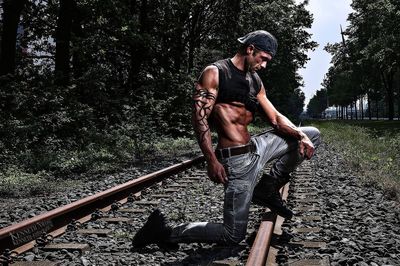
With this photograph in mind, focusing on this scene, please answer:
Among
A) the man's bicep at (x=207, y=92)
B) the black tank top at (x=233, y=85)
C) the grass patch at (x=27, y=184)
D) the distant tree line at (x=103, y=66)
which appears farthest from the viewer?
the distant tree line at (x=103, y=66)

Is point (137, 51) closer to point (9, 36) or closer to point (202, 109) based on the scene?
point (9, 36)

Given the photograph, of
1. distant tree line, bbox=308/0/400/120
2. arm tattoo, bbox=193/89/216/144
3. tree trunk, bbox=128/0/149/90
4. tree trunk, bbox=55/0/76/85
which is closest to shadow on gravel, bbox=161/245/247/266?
arm tattoo, bbox=193/89/216/144

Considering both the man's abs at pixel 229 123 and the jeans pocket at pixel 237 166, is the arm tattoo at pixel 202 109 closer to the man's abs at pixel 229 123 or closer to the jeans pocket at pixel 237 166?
the man's abs at pixel 229 123

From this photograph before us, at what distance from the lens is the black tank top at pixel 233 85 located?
12.7 feet

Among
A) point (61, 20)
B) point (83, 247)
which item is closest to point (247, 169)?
point (83, 247)

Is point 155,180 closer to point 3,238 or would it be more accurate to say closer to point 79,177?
point 79,177

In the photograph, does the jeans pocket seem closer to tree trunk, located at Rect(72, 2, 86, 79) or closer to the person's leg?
the person's leg

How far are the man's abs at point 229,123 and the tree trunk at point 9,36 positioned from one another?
1372 centimetres

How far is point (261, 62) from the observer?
386 cm

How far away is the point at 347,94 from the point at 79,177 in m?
72.1

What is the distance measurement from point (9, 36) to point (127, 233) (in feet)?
45.4

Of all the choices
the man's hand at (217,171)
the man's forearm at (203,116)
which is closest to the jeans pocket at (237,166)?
the man's hand at (217,171)

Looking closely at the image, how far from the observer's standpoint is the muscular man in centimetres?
377

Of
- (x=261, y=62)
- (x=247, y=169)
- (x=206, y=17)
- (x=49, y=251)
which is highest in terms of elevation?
(x=206, y=17)
